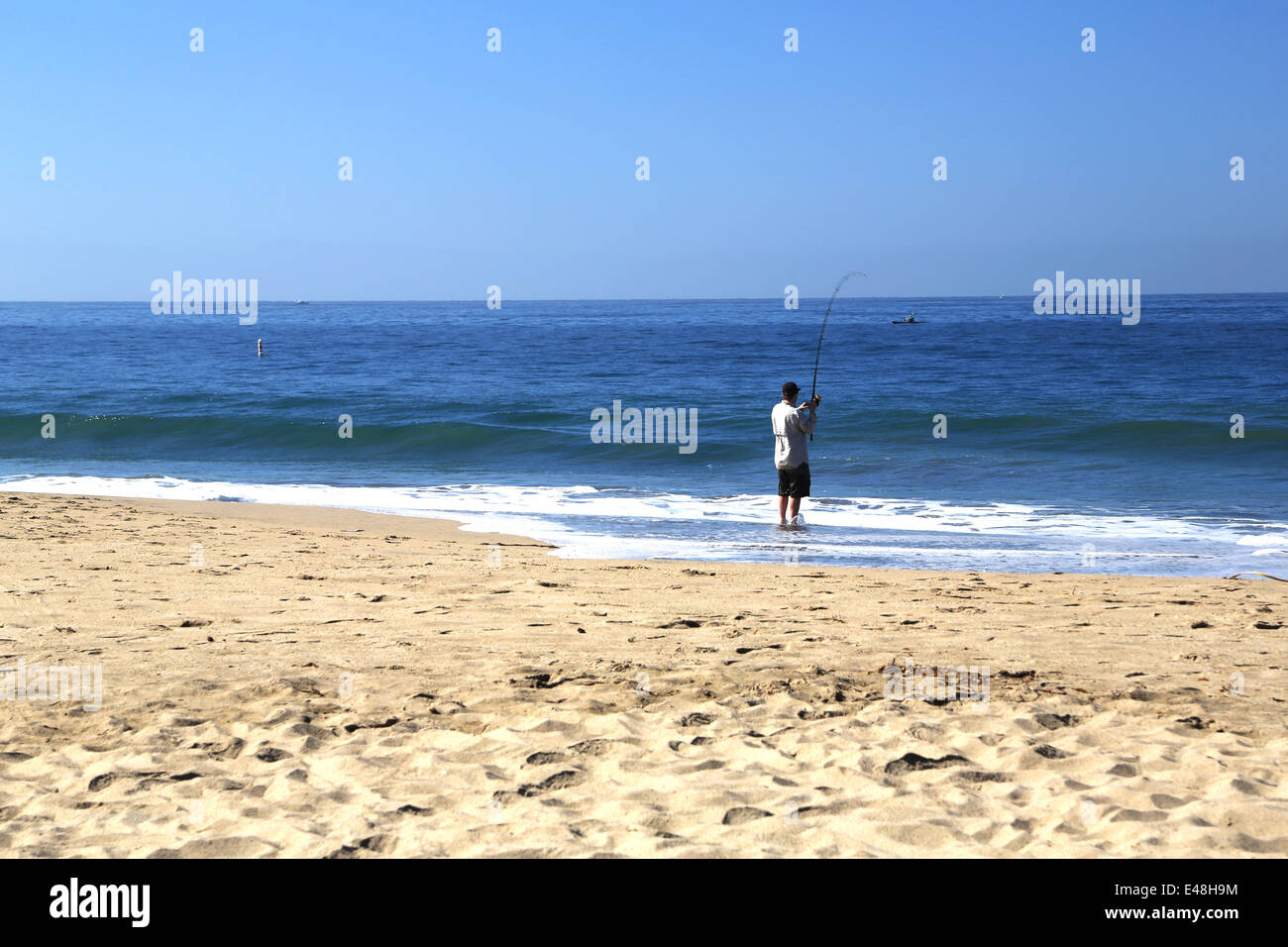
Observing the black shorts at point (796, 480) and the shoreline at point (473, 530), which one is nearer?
the shoreline at point (473, 530)

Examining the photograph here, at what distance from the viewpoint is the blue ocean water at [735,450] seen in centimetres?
1122

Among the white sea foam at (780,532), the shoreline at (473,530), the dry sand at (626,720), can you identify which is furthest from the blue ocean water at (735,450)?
the dry sand at (626,720)

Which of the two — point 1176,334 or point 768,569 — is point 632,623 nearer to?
point 768,569

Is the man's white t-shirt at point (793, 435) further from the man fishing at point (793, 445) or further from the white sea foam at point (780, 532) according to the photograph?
the white sea foam at point (780, 532)

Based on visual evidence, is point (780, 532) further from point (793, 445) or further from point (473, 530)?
point (473, 530)

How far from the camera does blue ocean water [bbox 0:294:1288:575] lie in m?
11.2

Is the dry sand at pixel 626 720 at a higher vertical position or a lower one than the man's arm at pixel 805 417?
lower

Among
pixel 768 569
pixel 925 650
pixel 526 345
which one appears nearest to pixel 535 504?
pixel 768 569

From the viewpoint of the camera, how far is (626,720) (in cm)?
456

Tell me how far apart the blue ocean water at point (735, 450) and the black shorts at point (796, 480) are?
0.46 metres

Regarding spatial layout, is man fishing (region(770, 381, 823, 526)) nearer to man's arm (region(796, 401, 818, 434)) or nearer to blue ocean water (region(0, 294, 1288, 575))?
man's arm (region(796, 401, 818, 434))

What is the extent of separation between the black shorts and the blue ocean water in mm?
458

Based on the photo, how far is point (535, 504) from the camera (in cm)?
1377

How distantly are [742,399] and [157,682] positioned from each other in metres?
24.0
